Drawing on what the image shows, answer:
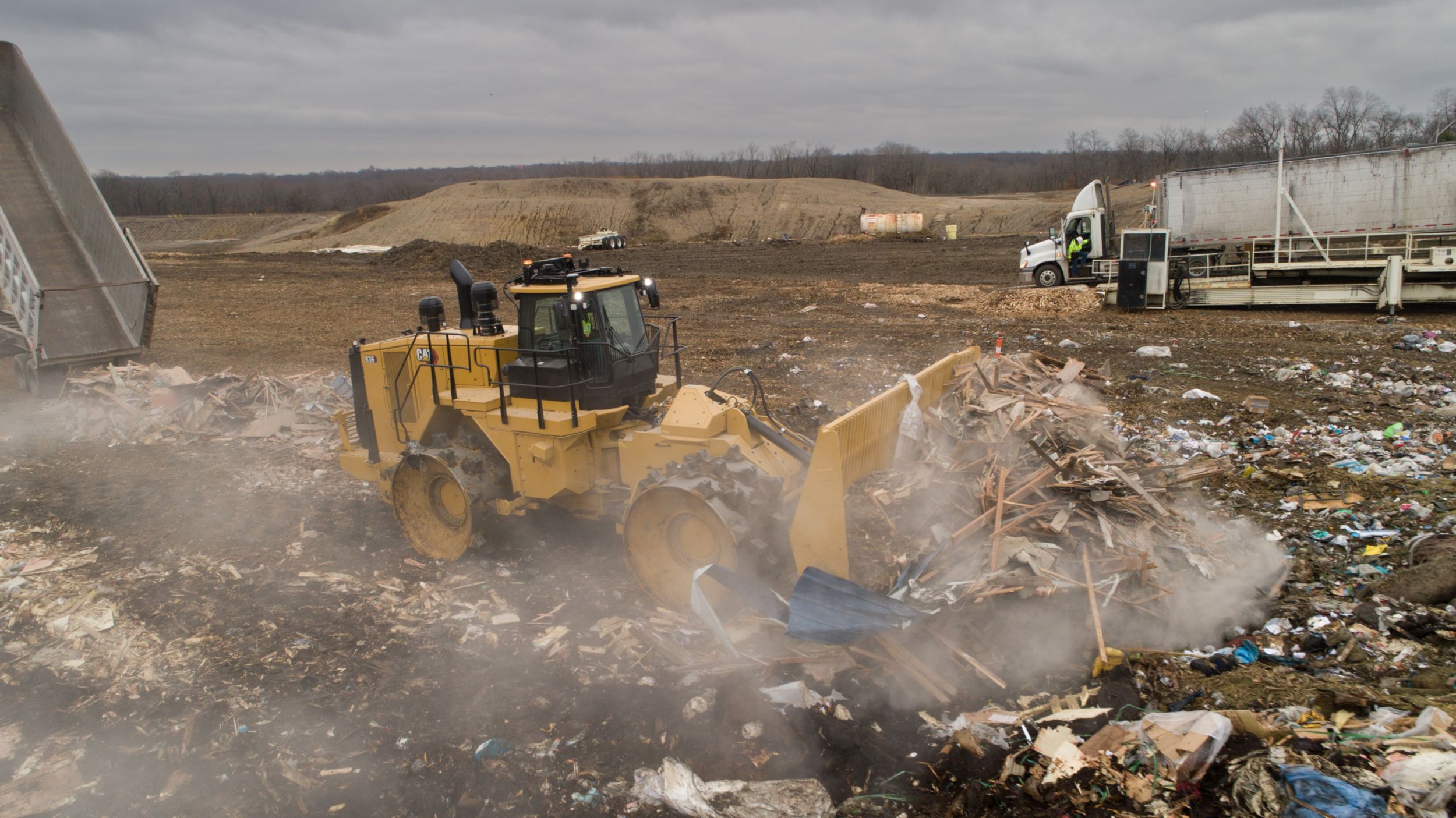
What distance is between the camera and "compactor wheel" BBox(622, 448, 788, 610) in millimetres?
5758

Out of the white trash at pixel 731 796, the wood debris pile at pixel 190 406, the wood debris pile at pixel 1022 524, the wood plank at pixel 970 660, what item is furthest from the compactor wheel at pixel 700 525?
the wood debris pile at pixel 190 406

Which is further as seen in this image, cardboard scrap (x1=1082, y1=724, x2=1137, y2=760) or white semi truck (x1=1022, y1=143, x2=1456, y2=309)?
white semi truck (x1=1022, y1=143, x2=1456, y2=309)

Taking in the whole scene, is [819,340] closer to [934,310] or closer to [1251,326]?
[934,310]

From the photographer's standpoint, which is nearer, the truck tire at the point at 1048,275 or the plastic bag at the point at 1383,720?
the plastic bag at the point at 1383,720

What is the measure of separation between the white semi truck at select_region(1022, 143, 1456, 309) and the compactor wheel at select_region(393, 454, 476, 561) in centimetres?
1625

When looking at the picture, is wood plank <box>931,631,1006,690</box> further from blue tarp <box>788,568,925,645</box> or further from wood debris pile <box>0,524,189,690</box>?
wood debris pile <box>0,524,189,690</box>

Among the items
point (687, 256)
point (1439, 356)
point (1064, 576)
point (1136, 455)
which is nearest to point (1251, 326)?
point (1439, 356)

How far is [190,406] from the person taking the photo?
37.7 feet

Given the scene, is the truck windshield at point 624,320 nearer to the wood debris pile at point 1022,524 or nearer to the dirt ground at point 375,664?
the dirt ground at point 375,664

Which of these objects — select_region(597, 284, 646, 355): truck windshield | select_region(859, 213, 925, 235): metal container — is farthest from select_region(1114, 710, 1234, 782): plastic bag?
select_region(859, 213, 925, 235): metal container

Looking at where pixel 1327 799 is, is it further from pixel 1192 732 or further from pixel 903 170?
pixel 903 170

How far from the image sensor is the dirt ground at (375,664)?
14.8 ft

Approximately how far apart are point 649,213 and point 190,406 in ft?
150

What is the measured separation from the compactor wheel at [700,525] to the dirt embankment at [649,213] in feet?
142
